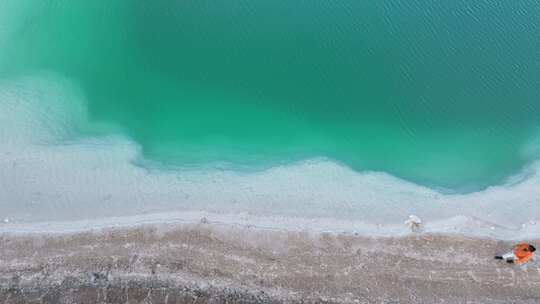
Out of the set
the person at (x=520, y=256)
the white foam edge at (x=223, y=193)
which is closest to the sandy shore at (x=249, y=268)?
the person at (x=520, y=256)

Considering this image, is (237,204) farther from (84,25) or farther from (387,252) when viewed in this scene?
(84,25)

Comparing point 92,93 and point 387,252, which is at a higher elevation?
point 92,93

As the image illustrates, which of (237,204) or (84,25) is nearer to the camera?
(237,204)

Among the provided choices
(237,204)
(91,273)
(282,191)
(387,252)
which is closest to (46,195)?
(91,273)

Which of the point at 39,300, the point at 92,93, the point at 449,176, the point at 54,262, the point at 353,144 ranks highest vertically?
the point at 92,93

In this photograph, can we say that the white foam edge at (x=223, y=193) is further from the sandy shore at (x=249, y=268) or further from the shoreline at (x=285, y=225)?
the sandy shore at (x=249, y=268)

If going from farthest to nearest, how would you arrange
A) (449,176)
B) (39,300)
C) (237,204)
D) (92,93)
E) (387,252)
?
(92,93), (449,176), (237,204), (387,252), (39,300)
